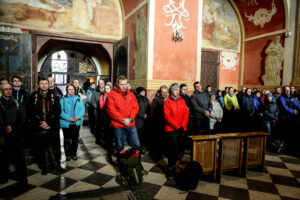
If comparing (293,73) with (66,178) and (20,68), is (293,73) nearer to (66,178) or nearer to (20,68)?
(66,178)

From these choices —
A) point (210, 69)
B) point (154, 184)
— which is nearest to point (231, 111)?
point (210, 69)

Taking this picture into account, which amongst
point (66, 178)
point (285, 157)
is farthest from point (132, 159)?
point (285, 157)

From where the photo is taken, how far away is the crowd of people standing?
3252mm

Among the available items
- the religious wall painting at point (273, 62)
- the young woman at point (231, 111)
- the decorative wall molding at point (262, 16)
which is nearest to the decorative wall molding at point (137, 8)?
the young woman at point (231, 111)

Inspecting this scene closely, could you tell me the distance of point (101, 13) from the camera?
308 inches

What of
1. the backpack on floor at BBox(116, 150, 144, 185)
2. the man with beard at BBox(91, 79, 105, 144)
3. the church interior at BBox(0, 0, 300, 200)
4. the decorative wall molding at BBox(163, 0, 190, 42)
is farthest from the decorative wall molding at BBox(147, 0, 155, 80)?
the backpack on floor at BBox(116, 150, 144, 185)

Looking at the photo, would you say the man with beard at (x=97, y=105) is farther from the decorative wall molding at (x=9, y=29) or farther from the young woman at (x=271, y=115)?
the young woman at (x=271, y=115)

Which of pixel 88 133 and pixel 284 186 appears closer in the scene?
pixel 284 186

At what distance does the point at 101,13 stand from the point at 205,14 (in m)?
5.08

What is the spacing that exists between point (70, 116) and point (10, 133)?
118 cm

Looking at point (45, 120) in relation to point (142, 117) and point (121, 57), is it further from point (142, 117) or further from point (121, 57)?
point (121, 57)

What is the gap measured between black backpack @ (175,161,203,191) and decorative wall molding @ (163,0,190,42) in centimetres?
437

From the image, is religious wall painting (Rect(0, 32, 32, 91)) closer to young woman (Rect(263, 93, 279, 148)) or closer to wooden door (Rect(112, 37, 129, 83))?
wooden door (Rect(112, 37, 129, 83))

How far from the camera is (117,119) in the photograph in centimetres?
347
